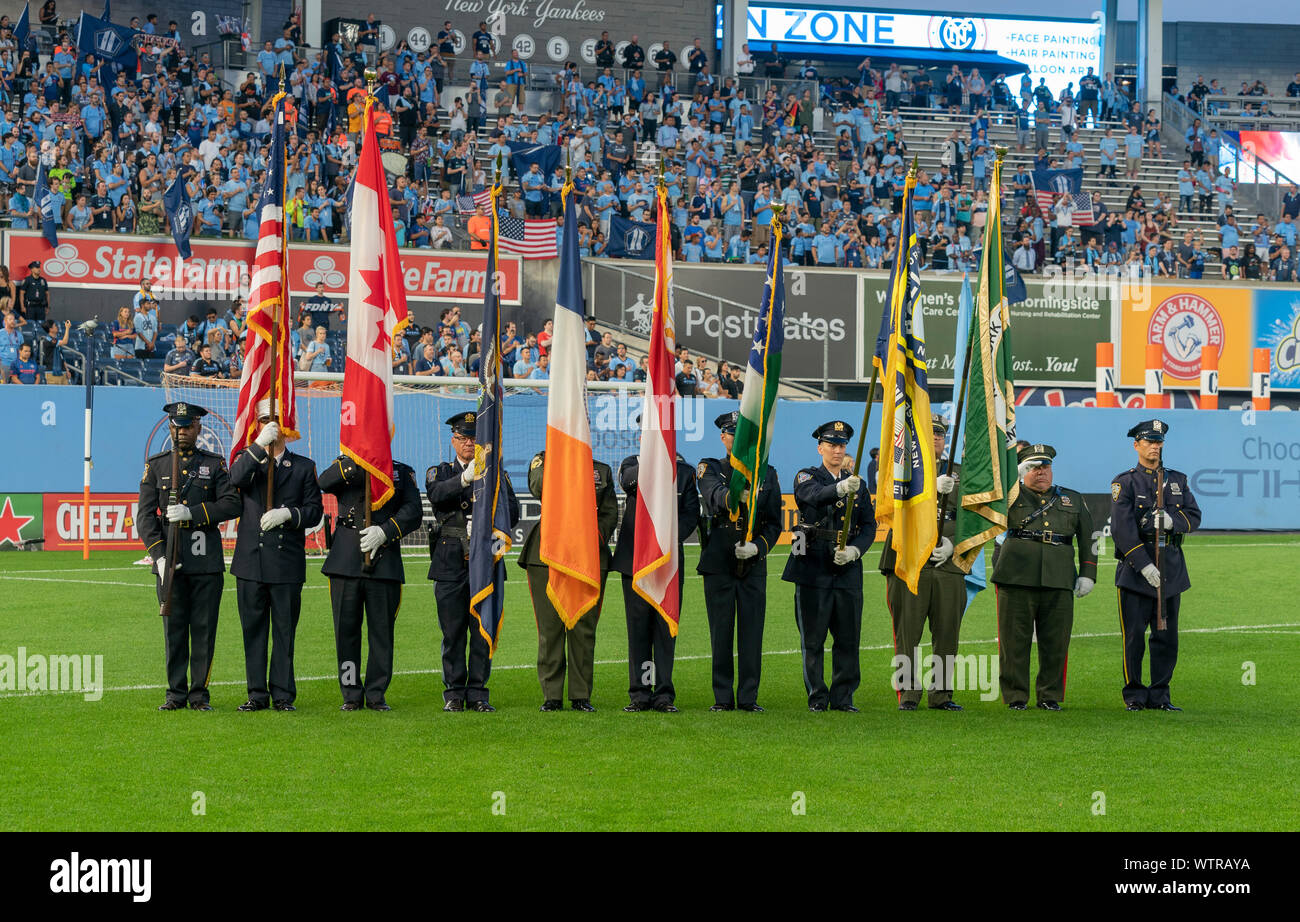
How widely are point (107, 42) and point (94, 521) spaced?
1235cm

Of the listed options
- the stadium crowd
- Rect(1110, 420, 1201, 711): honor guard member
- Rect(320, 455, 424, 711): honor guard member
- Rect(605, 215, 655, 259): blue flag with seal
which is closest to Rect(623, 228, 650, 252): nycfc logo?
Rect(605, 215, 655, 259): blue flag with seal

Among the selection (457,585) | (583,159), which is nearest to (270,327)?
(457,585)

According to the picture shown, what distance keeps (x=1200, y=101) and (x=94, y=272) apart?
3402 cm

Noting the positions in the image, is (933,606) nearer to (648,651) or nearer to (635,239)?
(648,651)

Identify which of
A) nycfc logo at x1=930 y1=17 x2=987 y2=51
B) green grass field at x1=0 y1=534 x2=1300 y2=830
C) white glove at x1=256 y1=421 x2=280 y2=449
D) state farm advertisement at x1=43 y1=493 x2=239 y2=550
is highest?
nycfc logo at x1=930 y1=17 x2=987 y2=51

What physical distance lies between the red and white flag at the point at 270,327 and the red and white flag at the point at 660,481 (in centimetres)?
259

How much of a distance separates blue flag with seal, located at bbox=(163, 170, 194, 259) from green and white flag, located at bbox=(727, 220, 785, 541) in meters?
18.0

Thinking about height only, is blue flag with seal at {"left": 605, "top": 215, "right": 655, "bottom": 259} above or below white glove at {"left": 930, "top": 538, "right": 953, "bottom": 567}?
above

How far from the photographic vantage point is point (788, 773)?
29.8ft

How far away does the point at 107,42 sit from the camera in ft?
105

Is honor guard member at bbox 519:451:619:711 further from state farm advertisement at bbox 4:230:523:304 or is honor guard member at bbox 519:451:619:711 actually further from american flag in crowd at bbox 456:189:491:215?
american flag in crowd at bbox 456:189:491:215

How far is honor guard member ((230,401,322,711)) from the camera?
11.1m

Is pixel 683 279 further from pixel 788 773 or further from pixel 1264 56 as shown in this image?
pixel 1264 56

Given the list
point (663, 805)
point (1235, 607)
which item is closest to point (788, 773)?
point (663, 805)
